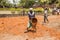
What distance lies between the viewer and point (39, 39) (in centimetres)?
1570

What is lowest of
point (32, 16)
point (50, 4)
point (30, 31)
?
point (50, 4)

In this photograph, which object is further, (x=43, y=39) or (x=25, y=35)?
(x=25, y=35)

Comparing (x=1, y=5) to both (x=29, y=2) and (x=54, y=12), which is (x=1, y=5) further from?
(x=54, y=12)

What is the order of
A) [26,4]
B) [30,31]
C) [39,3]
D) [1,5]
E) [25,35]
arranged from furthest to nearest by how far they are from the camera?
1. [39,3]
2. [26,4]
3. [1,5]
4. [30,31]
5. [25,35]

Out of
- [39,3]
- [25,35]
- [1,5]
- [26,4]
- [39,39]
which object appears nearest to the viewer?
[39,39]

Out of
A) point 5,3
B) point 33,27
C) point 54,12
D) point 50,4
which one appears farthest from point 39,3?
point 33,27

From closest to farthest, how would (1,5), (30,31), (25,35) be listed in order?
(25,35) < (30,31) < (1,5)

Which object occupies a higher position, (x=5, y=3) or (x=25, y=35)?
(x=25, y=35)

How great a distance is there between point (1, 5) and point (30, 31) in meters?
43.3

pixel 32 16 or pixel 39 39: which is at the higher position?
pixel 32 16

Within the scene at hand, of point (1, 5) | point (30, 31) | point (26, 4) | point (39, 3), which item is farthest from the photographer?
point (39, 3)

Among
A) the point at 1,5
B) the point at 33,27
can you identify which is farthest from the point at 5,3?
the point at 33,27

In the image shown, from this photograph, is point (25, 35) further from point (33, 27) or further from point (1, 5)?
point (1, 5)

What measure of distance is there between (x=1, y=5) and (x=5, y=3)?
95.1 inches
